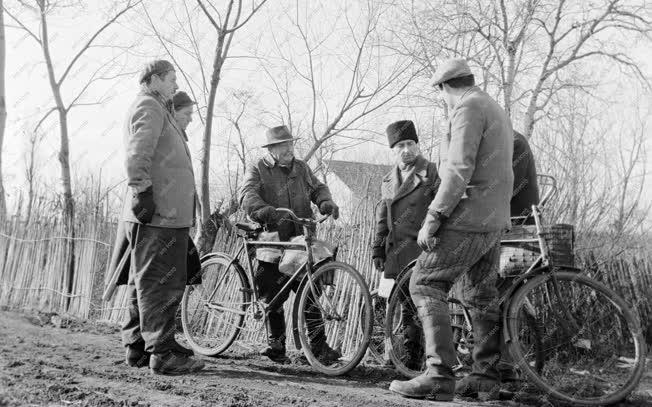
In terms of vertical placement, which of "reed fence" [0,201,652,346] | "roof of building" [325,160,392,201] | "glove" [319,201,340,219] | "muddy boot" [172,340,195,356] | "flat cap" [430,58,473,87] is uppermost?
"roof of building" [325,160,392,201]

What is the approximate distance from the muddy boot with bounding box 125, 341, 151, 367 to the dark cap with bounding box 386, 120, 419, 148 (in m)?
2.23

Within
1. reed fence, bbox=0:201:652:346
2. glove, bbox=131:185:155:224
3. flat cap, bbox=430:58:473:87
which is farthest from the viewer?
reed fence, bbox=0:201:652:346

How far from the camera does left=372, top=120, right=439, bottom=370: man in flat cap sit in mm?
4301

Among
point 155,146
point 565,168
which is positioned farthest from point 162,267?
point 565,168

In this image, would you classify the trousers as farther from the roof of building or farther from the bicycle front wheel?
the roof of building

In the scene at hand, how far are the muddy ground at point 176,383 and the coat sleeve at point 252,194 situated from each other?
1.12m

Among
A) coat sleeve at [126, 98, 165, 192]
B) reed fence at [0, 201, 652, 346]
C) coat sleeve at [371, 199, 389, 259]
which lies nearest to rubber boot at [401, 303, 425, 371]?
coat sleeve at [371, 199, 389, 259]

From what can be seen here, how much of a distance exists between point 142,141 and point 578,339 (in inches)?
113

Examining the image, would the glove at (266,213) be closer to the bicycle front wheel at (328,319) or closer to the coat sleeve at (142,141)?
the bicycle front wheel at (328,319)

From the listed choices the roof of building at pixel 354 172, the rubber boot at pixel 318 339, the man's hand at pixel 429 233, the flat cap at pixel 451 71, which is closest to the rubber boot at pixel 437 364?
the man's hand at pixel 429 233

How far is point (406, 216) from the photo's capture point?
14.2 ft

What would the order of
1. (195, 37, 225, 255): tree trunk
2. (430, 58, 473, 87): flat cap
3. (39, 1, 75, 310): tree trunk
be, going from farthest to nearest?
(39, 1, 75, 310): tree trunk < (195, 37, 225, 255): tree trunk < (430, 58, 473, 87): flat cap

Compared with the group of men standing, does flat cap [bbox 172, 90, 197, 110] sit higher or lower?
higher

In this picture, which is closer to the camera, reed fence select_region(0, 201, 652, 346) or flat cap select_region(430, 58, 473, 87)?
flat cap select_region(430, 58, 473, 87)
